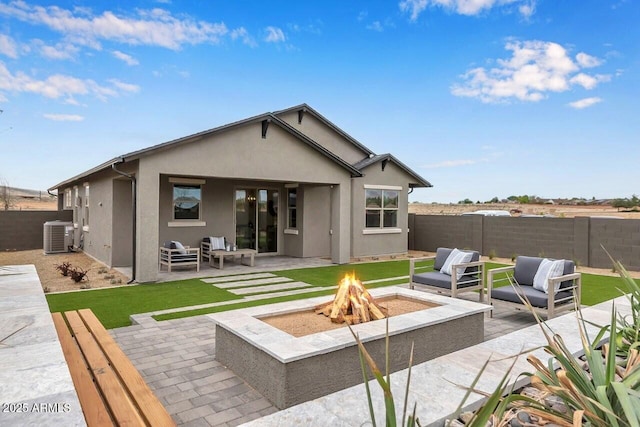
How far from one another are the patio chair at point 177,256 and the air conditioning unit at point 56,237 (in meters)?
7.14

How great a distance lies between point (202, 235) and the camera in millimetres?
13203

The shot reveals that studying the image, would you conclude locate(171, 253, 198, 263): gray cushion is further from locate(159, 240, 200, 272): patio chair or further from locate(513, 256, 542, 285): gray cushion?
locate(513, 256, 542, 285): gray cushion

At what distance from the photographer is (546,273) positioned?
6.78 m

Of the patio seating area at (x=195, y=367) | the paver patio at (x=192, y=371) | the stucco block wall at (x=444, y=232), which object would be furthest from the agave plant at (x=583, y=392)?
the stucco block wall at (x=444, y=232)

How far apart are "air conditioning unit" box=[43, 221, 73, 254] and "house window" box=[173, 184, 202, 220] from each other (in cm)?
657

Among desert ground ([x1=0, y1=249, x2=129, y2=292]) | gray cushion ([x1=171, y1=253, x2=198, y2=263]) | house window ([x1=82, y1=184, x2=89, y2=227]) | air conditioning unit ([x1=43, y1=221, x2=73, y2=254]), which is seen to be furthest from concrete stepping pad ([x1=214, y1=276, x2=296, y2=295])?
air conditioning unit ([x1=43, y1=221, x2=73, y2=254])

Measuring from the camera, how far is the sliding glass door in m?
14.4

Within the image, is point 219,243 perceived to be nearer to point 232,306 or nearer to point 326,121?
point 232,306

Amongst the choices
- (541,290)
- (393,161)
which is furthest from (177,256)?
(393,161)

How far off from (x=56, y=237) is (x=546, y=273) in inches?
663

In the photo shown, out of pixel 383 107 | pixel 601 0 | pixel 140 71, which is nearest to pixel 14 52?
pixel 140 71

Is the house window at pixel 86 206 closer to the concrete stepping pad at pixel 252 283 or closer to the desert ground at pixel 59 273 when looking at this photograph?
the desert ground at pixel 59 273

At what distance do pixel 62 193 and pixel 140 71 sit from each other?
9.96 meters

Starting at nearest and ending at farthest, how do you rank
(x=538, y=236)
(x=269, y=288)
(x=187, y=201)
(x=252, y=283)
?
(x=269, y=288), (x=252, y=283), (x=187, y=201), (x=538, y=236)
